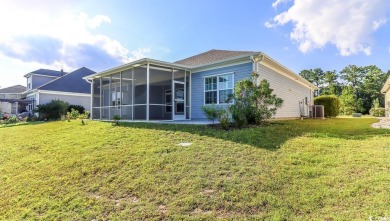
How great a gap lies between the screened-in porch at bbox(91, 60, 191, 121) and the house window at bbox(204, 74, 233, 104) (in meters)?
1.40

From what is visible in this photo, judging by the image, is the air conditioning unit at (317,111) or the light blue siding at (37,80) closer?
the air conditioning unit at (317,111)

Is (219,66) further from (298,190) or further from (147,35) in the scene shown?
(298,190)

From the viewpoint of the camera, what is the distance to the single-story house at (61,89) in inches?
899

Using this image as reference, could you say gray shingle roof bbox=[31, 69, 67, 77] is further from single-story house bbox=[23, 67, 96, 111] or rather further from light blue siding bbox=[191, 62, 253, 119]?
light blue siding bbox=[191, 62, 253, 119]

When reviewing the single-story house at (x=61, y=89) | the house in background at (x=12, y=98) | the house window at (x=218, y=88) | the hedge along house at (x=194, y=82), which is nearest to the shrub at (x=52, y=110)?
the single-story house at (x=61, y=89)

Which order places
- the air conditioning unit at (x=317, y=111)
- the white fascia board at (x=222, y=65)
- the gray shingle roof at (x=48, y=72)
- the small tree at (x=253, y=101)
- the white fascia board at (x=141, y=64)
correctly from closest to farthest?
the small tree at (x=253, y=101)
the white fascia board at (x=222, y=65)
the white fascia board at (x=141, y=64)
the air conditioning unit at (x=317, y=111)
the gray shingle roof at (x=48, y=72)

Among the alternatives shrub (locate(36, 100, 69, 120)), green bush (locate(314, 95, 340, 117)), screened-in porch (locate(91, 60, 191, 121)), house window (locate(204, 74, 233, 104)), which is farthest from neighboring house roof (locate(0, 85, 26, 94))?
green bush (locate(314, 95, 340, 117))

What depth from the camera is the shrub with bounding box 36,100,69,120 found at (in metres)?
18.7

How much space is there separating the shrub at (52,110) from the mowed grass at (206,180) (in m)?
13.6

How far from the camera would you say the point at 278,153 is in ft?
16.6

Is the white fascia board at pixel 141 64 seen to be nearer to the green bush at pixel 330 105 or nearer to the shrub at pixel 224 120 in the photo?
the shrub at pixel 224 120

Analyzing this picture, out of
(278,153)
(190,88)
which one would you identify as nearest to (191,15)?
(190,88)

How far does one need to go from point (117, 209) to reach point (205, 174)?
1.57 metres

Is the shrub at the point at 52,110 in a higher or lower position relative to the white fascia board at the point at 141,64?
lower
